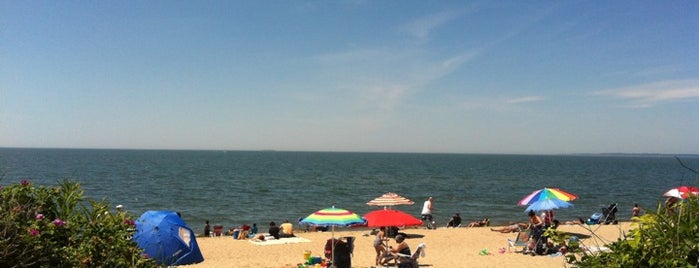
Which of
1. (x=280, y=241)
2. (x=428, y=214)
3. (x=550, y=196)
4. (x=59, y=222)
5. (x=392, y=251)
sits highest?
(x=59, y=222)

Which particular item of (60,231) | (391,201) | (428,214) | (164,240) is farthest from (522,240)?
(60,231)

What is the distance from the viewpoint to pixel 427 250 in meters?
17.8

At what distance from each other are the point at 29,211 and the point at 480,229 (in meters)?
22.2

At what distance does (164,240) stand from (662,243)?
783cm

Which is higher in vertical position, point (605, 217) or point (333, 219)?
point (333, 219)

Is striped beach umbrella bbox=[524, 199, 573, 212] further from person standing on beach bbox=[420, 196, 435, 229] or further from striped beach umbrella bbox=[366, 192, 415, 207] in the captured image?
person standing on beach bbox=[420, 196, 435, 229]

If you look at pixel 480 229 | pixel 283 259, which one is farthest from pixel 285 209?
pixel 283 259

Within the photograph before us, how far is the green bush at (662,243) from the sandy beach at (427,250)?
8335 millimetres

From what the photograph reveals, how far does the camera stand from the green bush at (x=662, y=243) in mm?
3807

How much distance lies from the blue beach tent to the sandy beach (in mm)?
5837

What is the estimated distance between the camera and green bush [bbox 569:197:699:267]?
381 centimetres

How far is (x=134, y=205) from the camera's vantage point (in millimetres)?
38938

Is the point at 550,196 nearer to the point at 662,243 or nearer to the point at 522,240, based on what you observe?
the point at 522,240

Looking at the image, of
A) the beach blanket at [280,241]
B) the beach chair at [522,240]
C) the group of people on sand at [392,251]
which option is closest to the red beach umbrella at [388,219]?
the group of people on sand at [392,251]
